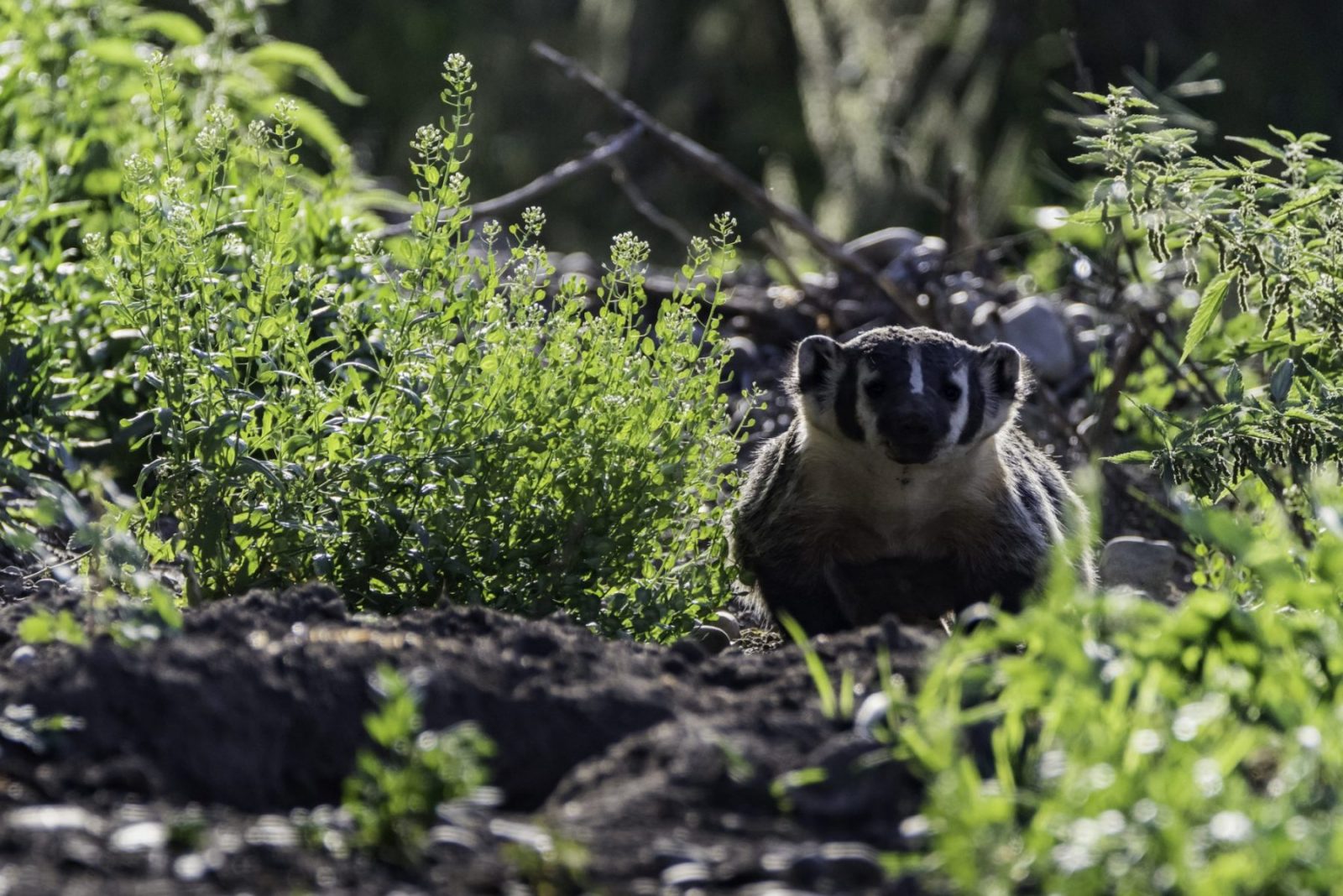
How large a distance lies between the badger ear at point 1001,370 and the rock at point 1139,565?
729mm

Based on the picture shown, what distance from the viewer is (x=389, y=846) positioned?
2.13 meters

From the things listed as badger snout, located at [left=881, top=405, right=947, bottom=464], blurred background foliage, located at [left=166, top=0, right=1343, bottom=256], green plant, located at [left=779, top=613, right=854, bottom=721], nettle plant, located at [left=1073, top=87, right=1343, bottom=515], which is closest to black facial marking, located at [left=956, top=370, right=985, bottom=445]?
badger snout, located at [left=881, top=405, right=947, bottom=464]

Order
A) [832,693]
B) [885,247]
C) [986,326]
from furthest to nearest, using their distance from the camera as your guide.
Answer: [885,247]
[986,326]
[832,693]

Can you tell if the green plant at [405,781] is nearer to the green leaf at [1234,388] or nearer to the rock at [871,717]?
the rock at [871,717]

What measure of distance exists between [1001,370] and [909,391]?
1.16 ft

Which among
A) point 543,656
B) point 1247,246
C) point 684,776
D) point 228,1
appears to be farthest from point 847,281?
→ point 684,776

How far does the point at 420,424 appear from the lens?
3.53m

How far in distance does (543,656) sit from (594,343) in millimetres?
1060

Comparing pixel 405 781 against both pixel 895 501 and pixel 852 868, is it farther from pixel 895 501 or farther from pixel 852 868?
pixel 895 501

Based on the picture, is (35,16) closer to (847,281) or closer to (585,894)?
(847,281)

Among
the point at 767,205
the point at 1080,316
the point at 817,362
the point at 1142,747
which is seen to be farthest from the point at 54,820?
the point at 1080,316

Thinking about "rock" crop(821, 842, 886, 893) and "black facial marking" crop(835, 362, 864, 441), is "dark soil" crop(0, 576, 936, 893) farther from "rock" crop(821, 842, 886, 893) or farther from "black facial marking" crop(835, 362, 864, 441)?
"black facial marking" crop(835, 362, 864, 441)

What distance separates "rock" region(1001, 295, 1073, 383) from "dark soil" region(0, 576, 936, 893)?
10.8ft

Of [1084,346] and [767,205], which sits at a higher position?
[767,205]
